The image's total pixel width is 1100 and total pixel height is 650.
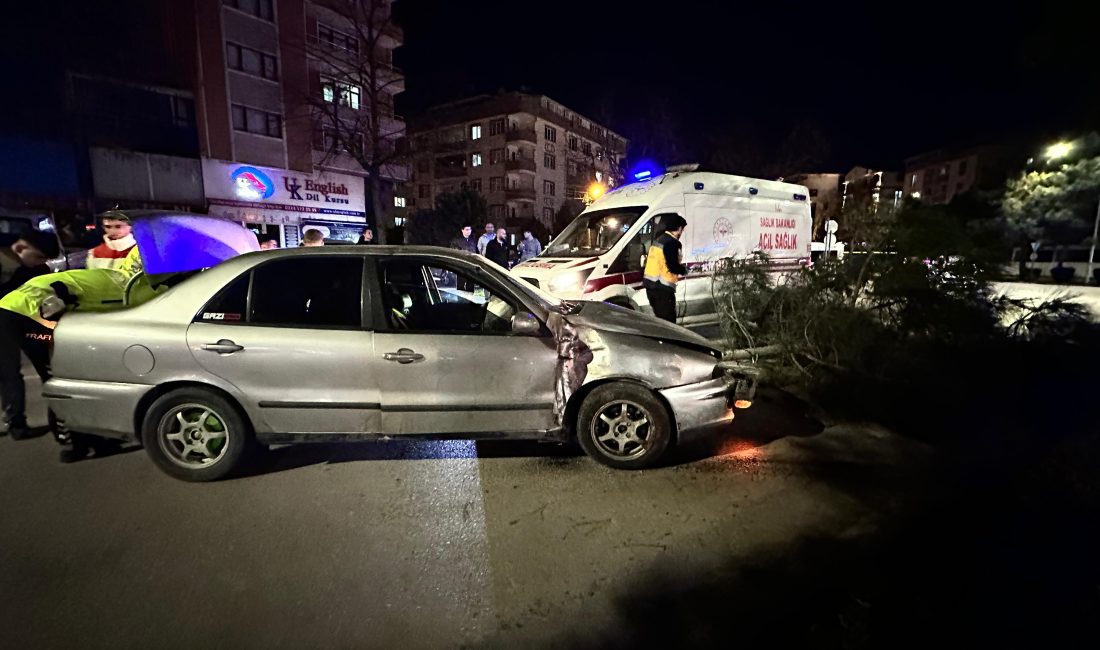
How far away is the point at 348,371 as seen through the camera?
3.40 metres

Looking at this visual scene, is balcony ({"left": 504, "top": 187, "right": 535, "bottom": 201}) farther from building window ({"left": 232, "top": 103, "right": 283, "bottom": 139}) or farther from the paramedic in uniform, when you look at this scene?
the paramedic in uniform

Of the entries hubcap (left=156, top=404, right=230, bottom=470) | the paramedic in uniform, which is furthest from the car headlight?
hubcap (left=156, top=404, right=230, bottom=470)

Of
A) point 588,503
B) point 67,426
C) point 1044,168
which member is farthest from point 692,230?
point 1044,168

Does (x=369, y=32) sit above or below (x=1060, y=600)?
above

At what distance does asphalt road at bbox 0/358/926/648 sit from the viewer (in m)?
2.27

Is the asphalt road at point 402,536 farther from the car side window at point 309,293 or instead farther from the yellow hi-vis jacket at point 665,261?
the yellow hi-vis jacket at point 665,261

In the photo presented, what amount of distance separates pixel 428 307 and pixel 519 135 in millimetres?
41415

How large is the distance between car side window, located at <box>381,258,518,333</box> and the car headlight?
2.46 metres

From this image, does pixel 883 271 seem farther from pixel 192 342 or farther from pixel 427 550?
pixel 192 342

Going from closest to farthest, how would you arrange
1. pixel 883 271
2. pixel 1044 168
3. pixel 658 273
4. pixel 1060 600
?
pixel 1060 600
pixel 883 271
pixel 658 273
pixel 1044 168

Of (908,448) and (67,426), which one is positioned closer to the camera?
(67,426)

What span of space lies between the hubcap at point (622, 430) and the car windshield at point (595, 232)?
14.1ft

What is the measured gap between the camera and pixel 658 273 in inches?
282

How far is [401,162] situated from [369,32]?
585cm
